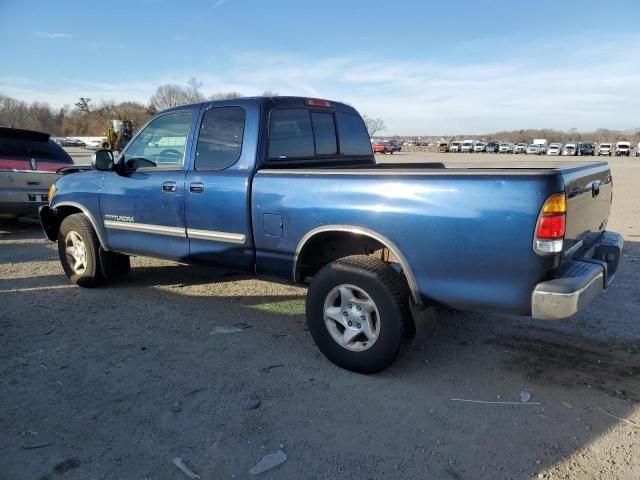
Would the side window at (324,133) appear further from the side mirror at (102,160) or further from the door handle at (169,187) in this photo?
the side mirror at (102,160)

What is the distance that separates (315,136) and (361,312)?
185cm

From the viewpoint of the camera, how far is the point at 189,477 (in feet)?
7.74

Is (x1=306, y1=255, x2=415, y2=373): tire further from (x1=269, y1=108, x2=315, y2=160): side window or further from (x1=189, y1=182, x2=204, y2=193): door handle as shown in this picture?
(x1=189, y1=182, x2=204, y2=193): door handle

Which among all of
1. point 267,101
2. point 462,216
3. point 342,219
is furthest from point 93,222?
point 462,216

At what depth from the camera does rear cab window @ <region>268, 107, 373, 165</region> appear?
4.04 meters

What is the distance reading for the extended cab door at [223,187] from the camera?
3.87 metres

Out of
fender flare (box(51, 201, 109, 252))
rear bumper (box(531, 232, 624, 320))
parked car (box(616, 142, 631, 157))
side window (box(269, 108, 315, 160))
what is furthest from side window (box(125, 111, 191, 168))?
parked car (box(616, 142, 631, 157))

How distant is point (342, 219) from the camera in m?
3.29

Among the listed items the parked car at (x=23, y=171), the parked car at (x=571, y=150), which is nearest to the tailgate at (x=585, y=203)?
the parked car at (x=23, y=171)

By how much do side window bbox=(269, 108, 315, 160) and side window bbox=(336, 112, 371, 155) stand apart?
0.51 meters

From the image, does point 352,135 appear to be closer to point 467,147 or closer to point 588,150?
point 588,150

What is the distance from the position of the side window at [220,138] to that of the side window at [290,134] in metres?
0.27

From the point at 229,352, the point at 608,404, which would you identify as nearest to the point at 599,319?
the point at 608,404

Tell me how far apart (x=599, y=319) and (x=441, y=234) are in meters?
2.40
